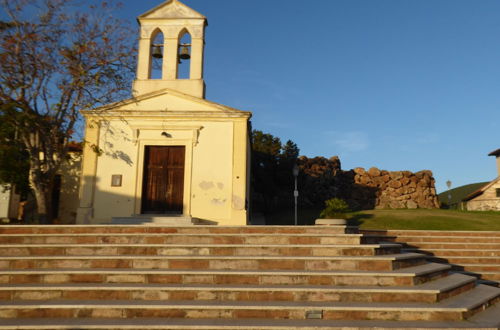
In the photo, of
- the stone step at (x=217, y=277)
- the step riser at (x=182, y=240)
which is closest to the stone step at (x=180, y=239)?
the step riser at (x=182, y=240)

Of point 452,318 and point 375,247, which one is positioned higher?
point 375,247

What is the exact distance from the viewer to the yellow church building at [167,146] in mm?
13445

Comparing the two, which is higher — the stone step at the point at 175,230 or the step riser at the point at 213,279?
the stone step at the point at 175,230

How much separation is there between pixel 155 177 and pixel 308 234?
8.05 m

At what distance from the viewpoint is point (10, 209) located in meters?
15.7

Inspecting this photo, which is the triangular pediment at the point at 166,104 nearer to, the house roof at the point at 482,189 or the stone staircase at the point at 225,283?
the stone staircase at the point at 225,283

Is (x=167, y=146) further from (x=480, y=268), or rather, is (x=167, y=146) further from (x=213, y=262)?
(x=480, y=268)

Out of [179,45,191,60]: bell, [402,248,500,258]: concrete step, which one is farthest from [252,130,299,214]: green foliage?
[402,248,500,258]: concrete step

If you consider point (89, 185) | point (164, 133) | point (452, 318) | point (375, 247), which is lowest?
point (452, 318)

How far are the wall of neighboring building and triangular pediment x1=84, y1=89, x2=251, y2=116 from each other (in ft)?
88.7

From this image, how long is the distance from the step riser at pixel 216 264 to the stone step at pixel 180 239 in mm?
1008

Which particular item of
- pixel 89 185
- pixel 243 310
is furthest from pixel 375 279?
pixel 89 185

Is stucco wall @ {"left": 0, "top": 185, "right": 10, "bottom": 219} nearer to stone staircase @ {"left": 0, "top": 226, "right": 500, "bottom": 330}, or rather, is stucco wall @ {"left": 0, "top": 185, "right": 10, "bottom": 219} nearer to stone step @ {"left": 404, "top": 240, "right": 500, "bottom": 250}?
stone staircase @ {"left": 0, "top": 226, "right": 500, "bottom": 330}

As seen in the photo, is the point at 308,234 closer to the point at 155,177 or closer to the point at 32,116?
the point at 155,177
